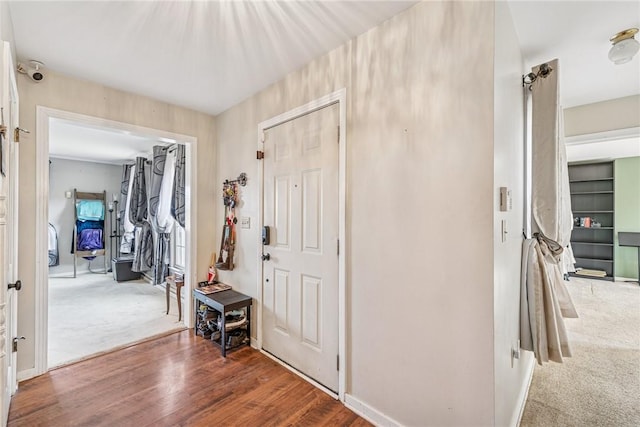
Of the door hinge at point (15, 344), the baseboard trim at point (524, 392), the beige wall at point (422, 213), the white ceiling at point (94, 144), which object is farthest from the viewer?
the white ceiling at point (94, 144)

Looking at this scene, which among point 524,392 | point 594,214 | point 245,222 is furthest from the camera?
point 594,214

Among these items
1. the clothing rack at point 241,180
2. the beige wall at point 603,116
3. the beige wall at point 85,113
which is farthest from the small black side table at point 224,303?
the beige wall at point 603,116

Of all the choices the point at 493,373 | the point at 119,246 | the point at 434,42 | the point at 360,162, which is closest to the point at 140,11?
the point at 360,162

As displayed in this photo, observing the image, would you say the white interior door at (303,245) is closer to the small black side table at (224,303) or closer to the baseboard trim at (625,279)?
the small black side table at (224,303)

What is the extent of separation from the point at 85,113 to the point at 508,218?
11.3 ft

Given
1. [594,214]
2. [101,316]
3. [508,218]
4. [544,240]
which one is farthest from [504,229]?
[594,214]

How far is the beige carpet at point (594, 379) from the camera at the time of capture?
1825 millimetres

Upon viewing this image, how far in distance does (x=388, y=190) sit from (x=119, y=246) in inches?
265

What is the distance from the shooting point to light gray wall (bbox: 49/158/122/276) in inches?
225

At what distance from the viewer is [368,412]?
1.77 meters

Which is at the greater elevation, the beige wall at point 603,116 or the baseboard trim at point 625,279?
the beige wall at point 603,116

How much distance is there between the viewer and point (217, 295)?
284 cm

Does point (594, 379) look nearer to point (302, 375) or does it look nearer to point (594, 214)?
point (302, 375)

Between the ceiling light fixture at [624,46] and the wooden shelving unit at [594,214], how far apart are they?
16.9 feet
